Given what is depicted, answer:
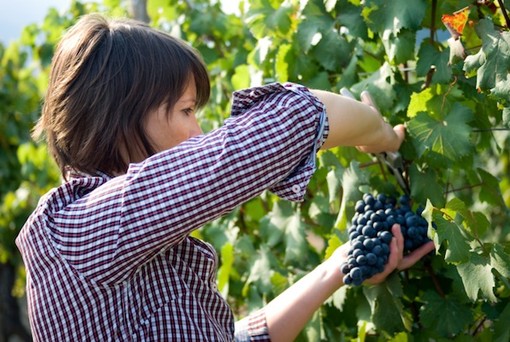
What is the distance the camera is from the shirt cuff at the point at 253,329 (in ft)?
6.59

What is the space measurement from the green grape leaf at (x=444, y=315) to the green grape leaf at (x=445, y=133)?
13.3 inches

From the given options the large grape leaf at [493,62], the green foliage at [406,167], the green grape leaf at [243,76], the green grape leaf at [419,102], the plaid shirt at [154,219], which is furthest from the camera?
the green grape leaf at [243,76]

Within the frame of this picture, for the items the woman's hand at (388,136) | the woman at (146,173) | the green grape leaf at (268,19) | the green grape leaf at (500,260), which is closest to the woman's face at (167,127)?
the woman at (146,173)

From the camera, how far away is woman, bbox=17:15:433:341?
55.4 inches

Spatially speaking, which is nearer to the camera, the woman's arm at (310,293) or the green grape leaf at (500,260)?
the green grape leaf at (500,260)

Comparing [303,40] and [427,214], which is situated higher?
[303,40]

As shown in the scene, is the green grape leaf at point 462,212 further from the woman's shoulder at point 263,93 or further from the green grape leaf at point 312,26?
the green grape leaf at point 312,26

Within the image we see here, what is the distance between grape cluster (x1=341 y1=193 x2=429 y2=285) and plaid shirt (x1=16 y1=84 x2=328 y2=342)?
353 millimetres

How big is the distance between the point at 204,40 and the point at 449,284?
1.66 metres

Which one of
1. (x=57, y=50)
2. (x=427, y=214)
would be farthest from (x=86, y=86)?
(x=427, y=214)

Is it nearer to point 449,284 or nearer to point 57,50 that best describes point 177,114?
point 57,50

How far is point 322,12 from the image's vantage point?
2.25 meters

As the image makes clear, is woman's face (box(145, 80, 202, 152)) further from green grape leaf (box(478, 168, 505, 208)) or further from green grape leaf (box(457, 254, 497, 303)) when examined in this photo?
green grape leaf (box(478, 168, 505, 208))

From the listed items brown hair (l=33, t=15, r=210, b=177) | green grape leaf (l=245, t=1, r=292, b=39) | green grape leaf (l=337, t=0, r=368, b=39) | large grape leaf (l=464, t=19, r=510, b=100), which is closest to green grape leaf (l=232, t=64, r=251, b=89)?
green grape leaf (l=245, t=1, r=292, b=39)
